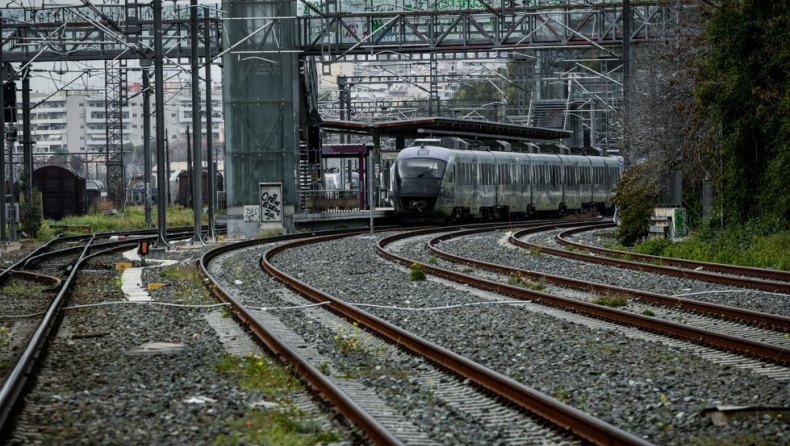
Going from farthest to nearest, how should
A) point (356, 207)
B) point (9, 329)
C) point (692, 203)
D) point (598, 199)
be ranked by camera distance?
point (598, 199) < point (356, 207) < point (692, 203) < point (9, 329)

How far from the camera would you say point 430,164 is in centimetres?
4166

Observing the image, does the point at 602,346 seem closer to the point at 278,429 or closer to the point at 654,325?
the point at 654,325

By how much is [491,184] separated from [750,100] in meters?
21.4

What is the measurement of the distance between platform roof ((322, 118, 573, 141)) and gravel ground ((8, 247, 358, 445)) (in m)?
30.0

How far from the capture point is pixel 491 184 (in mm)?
46094

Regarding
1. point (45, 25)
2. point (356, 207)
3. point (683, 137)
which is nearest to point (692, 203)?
point (683, 137)

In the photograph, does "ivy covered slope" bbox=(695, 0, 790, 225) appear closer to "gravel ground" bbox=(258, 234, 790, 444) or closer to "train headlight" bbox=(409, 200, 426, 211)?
"gravel ground" bbox=(258, 234, 790, 444)

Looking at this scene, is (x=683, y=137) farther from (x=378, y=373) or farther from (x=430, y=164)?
(x=378, y=373)

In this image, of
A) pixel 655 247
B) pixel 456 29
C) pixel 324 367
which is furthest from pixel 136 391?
pixel 456 29

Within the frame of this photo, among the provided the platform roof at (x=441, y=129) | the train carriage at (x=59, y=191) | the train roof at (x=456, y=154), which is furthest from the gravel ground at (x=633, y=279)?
the train carriage at (x=59, y=191)

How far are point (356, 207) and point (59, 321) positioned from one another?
34.5 meters

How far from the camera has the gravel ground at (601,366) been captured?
7.83 m

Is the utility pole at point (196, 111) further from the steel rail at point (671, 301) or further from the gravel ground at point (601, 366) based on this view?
the gravel ground at point (601, 366)

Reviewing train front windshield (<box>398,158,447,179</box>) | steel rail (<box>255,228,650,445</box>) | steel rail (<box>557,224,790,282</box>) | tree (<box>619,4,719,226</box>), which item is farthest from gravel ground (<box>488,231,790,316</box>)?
train front windshield (<box>398,158,447,179</box>)
